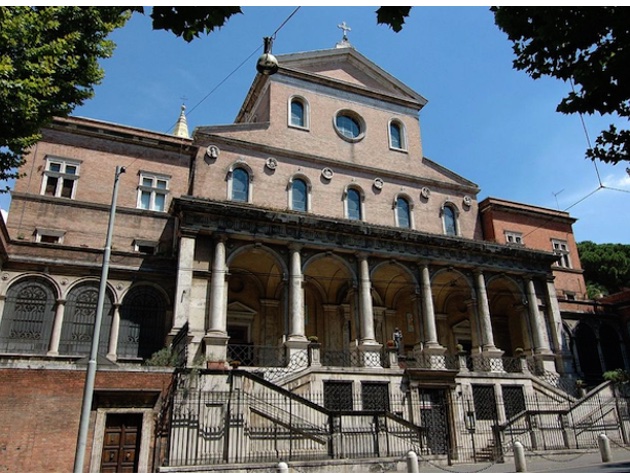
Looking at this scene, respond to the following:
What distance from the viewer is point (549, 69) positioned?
8461 millimetres

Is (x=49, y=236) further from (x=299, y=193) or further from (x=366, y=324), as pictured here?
(x=366, y=324)

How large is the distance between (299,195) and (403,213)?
622cm

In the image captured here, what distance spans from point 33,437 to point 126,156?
1553cm

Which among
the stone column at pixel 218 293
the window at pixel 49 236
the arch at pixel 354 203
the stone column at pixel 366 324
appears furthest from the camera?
the arch at pixel 354 203

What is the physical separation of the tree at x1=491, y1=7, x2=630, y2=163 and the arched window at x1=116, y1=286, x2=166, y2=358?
59.9 ft

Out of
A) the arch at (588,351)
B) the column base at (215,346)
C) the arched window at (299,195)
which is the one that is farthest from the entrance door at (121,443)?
the arch at (588,351)

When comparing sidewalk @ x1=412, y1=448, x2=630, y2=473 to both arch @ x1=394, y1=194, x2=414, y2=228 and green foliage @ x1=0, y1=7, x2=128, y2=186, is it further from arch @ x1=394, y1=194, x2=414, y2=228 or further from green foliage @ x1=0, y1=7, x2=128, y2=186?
green foliage @ x1=0, y1=7, x2=128, y2=186

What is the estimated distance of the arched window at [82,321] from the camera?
2072cm

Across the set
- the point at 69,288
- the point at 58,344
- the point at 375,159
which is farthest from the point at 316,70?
the point at 58,344

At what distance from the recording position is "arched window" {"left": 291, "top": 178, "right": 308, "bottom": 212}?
2617 cm

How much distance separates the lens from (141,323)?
867 inches

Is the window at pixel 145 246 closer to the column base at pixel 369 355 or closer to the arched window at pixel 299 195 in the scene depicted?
the arched window at pixel 299 195

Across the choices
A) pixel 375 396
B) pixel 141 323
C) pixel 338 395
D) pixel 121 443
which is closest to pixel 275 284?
pixel 141 323

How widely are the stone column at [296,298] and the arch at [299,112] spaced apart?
869 centimetres
